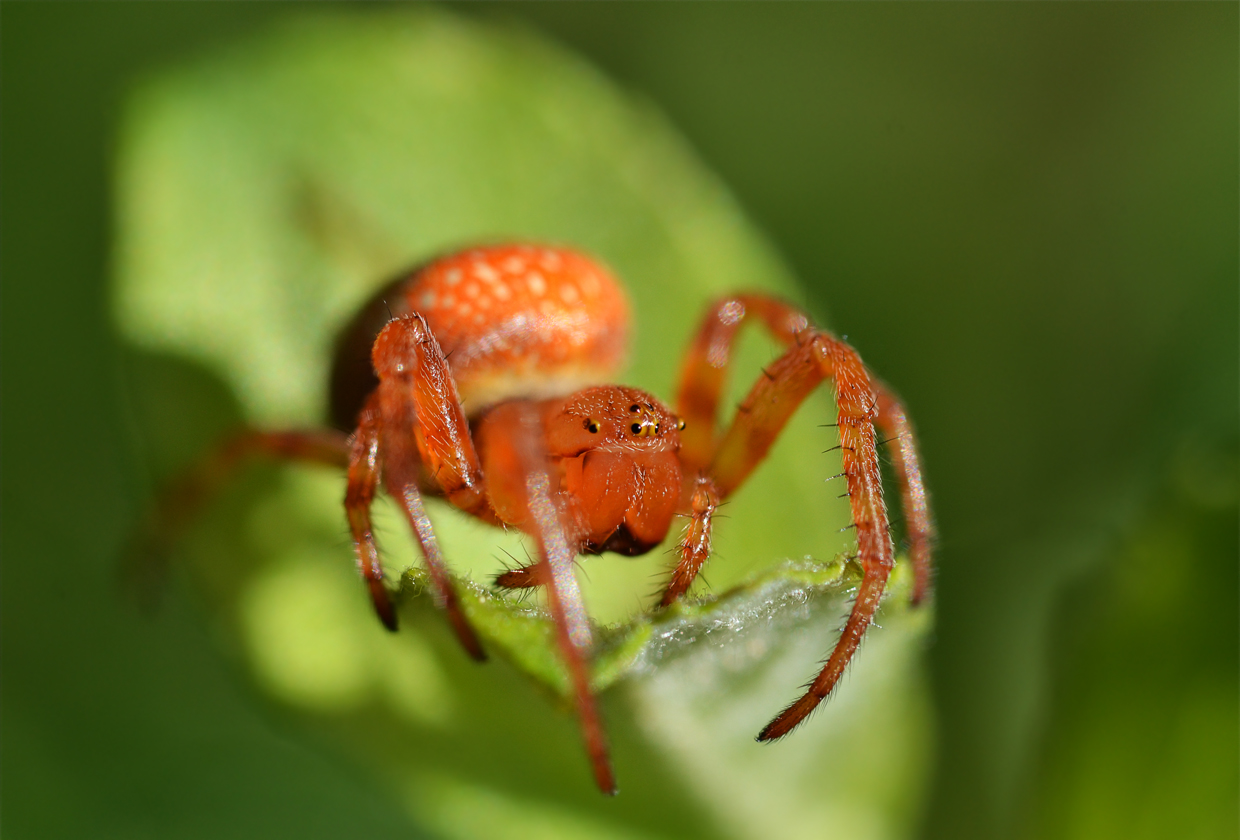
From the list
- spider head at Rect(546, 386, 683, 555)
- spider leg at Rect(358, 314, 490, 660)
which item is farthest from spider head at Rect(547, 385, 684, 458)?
spider leg at Rect(358, 314, 490, 660)

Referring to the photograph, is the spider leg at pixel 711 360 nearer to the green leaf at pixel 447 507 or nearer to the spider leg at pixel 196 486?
the green leaf at pixel 447 507

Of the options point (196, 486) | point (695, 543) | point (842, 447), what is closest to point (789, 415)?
point (842, 447)

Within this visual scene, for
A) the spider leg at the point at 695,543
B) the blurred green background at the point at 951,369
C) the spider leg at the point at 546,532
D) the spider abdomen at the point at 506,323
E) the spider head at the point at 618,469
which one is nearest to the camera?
the spider leg at the point at 546,532

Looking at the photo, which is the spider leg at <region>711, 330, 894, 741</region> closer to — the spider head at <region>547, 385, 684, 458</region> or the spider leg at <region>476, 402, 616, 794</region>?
the spider head at <region>547, 385, 684, 458</region>

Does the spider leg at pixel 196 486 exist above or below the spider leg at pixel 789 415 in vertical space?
below


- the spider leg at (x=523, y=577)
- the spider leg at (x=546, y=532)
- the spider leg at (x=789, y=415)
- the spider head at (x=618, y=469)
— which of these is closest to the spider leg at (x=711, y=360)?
the spider leg at (x=789, y=415)

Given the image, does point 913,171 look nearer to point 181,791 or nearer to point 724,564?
point 724,564
